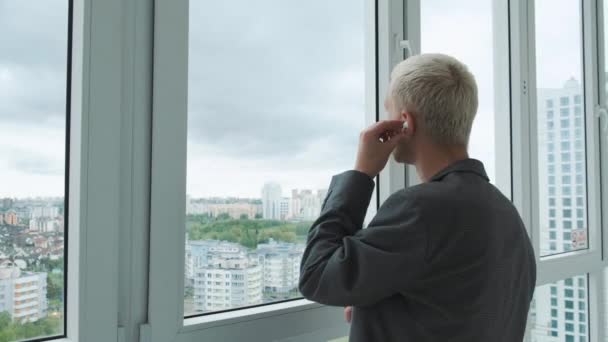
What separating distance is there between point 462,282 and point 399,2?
3.00ft

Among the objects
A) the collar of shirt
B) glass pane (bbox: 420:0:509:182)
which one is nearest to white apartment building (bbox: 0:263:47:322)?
the collar of shirt

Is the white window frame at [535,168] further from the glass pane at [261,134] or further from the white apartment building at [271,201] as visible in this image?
the white apartment building at [271,201]

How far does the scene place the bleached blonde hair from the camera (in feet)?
3.24

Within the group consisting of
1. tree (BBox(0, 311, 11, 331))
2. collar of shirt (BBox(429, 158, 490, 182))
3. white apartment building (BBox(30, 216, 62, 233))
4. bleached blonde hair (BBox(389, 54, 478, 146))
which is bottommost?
tree (BBox(0, 311, 11, 331))

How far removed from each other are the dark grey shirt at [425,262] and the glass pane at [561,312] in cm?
123

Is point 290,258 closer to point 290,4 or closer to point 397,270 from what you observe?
point 397,270

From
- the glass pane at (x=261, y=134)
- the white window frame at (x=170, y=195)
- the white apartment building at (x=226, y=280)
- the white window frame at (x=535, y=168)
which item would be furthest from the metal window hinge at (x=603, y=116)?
the white window frame at (x=170, y=195)

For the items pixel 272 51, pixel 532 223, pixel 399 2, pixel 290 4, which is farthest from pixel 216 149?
pixel 532 223

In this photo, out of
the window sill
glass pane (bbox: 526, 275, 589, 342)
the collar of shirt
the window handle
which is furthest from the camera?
glass pane (bbox: 526, 275, 589, 342)

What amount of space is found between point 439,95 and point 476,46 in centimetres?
107

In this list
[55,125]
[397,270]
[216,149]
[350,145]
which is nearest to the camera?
[397,270]

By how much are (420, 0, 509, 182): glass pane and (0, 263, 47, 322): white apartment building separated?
131 centimetres

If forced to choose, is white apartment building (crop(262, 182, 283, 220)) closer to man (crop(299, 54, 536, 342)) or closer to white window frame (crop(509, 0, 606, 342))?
man (crop(299, 54, 536, 342))

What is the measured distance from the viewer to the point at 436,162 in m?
1.03
